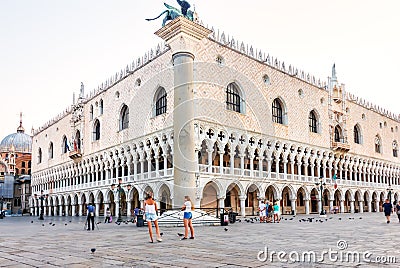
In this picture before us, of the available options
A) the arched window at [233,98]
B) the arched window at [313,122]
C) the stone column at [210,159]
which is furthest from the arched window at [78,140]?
the arched window at [313,122]

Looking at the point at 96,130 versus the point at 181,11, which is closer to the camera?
the point at 181,11

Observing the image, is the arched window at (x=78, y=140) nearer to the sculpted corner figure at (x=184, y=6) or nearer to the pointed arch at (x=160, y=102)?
the pointed arch at (x=160, y=102)

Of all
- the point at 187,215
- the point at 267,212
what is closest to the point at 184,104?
the point at 267,212

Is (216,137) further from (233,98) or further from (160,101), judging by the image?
(160,101)

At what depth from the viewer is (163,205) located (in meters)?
29.9

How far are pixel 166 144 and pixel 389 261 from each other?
2150 cm

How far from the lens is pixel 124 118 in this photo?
34.4 metres

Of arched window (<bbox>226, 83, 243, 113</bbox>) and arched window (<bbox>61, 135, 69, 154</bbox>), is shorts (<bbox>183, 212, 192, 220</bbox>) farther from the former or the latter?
arched window (<bbox>61, 135, 69, 154</bbox>)

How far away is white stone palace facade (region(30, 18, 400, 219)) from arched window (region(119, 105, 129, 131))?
0.09m

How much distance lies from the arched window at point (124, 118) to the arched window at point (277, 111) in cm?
1278

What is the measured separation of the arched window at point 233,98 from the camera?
95.6 ft

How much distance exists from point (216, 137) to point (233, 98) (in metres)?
4.27

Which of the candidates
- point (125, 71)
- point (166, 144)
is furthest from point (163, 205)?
point (125, 71)

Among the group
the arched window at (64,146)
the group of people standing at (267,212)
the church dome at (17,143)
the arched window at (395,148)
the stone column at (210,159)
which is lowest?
the group of people standing at (267,212)
